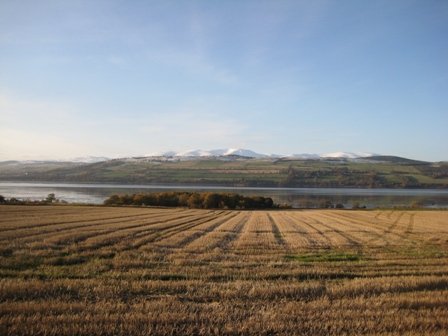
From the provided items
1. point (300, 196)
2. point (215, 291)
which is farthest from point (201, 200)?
point (215, 291)

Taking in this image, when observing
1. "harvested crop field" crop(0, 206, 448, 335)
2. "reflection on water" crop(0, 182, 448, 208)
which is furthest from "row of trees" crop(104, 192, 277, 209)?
"harvested crop field" crop(0, 206, 448, 335)

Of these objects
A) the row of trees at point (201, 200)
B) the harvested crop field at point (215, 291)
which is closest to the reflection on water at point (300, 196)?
the row of trees at point (201, 200)

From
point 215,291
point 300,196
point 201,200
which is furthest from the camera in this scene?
point 300,196

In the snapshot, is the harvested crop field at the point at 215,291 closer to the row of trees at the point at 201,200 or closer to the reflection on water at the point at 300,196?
the row of trees at the point at 201,200

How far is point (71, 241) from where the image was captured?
21.2 metres

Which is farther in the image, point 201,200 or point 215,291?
point 201,200

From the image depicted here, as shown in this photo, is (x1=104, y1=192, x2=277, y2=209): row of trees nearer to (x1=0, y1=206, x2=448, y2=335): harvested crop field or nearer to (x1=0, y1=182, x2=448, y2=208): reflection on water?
(x1=0, y1=182, x2=448, y2=208): reflection on water

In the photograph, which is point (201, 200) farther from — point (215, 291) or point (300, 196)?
point (215, 291)

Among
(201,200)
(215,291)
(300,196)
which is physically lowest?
(300,196)

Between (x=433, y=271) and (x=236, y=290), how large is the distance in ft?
27.4

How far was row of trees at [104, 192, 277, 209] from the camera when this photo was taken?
93812 mm

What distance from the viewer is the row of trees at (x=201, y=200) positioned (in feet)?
308

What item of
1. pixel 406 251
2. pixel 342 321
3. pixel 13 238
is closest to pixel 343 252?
pixel 406 251

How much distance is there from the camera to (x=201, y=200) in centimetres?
9544
